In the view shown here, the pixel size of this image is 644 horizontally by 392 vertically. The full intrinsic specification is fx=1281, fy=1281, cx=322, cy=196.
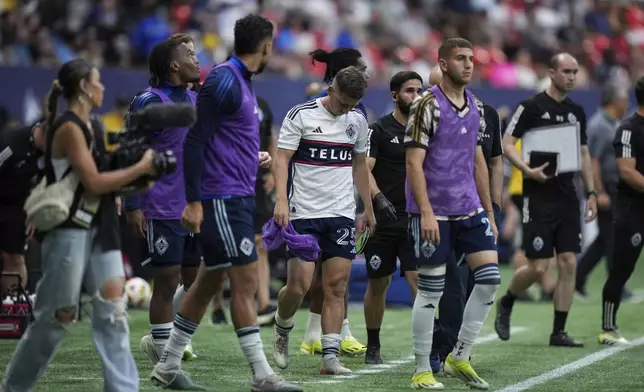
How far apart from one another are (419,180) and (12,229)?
5163mm

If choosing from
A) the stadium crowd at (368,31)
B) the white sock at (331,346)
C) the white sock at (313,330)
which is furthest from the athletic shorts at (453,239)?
the stadium crowd at (368,31)

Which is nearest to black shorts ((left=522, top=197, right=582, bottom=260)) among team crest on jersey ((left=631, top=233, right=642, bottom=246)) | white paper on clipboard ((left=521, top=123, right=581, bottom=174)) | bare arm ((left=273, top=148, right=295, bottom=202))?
white paper on clipboard ((left=521, top=123, right=581, bottom=174))

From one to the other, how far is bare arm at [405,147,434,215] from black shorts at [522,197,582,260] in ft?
11.8

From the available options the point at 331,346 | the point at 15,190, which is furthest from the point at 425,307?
the point at 15,190

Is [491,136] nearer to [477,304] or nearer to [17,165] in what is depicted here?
[477,304]

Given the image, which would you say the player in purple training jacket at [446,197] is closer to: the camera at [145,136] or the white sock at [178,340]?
the white sock at [178,340]

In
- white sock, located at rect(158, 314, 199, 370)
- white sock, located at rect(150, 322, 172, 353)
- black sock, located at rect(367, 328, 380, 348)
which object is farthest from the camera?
black sock, located at rect(367, 328, 380, 348)

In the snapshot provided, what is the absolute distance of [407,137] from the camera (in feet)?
28.0

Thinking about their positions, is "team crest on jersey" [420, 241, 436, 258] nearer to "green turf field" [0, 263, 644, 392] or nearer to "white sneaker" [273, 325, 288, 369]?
"green turf field" [0, 263, 644, 392]

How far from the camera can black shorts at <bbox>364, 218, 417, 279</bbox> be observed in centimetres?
1028

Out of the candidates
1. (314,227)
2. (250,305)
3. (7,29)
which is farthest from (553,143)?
(7,29)

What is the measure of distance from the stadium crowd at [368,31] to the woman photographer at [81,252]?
11.9 metres

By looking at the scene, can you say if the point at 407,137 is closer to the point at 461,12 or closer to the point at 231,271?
the point at 231,271

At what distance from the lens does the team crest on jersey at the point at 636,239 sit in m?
11.9
